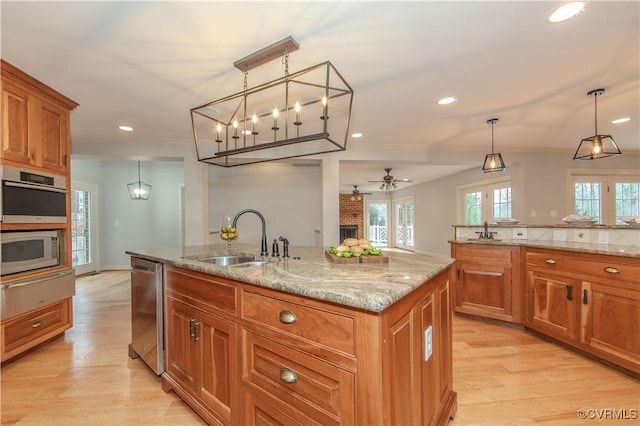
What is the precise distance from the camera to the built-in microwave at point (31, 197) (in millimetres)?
2234

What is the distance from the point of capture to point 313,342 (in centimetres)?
112

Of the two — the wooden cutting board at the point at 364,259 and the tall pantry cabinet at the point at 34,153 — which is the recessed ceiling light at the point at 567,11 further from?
the tall pantry cabinet at the point at 34,153

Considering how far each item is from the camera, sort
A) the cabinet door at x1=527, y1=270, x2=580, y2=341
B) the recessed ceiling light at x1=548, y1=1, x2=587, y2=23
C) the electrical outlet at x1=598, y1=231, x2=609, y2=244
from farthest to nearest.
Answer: the electrical outlet at x1=598, y1=231, x2=609, y2=244 < the cabinet door at x1=527, y1=270, x2=580, y2=341 < the recessed ceiling light at x1=548, y1=1, x2=587, y2=23

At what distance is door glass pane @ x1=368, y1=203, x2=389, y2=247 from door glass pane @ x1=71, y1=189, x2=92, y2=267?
8.59m

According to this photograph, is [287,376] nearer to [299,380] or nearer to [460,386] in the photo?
[299,380]

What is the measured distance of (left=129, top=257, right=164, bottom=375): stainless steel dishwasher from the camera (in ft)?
6.38

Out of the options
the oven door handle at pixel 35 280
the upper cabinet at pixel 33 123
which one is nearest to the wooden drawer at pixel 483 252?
the oven door handle at pixel 35 280

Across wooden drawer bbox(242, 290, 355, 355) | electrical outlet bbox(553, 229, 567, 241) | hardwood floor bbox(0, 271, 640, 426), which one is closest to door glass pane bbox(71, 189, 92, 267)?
hardwood floor bbox(0, 271, 640, 426)

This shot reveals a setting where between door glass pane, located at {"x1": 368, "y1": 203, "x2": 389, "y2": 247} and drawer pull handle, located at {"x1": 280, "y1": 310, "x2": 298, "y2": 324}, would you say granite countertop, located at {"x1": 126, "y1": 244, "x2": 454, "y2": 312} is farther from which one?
door glass pane, located at {"x1": 368, "y1": 203, "x2": 389, "y2": 247}

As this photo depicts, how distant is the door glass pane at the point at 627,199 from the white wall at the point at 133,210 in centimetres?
836

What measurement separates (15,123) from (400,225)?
10037mm

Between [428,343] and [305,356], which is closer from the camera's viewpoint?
[305,356]

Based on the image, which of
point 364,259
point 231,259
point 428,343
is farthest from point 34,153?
point 428,343

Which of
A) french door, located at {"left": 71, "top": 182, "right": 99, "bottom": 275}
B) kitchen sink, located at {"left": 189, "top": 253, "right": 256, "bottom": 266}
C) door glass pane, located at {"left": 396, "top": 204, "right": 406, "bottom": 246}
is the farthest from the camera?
door glass pane, located at {"left": 396, "top": 204, "right": 406, "bottom": 246}
